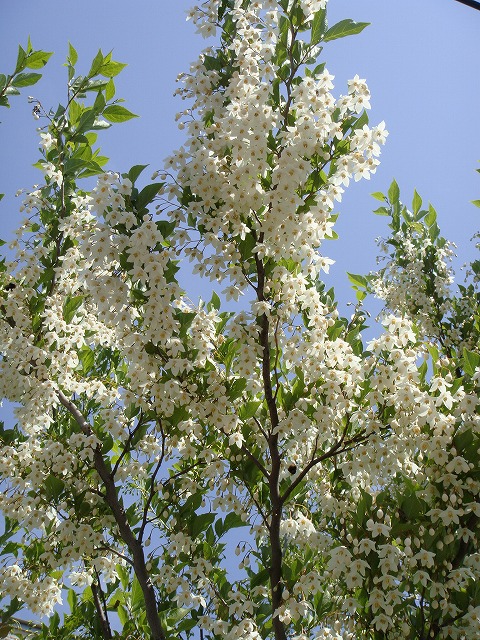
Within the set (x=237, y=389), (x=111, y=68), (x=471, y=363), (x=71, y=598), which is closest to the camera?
(x=237, y=389)

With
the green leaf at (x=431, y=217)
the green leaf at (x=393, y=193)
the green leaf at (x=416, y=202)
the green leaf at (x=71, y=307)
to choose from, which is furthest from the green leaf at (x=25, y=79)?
the green leaf at (x=431, y=217)

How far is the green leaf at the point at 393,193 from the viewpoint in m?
6.51

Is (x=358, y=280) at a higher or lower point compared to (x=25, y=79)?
lower

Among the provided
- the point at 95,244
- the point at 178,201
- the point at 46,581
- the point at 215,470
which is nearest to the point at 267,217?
the point at 178,201

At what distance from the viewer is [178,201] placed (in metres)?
3.85

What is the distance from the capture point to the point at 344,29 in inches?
151

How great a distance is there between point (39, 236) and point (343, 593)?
2.75 m

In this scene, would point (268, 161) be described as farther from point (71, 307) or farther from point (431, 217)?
point (431, 217)

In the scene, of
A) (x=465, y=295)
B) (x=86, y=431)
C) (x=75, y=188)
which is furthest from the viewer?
(x=465, y=295)

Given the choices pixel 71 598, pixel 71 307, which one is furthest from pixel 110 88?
pixel 71 598

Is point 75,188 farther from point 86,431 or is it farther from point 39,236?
point 86,431

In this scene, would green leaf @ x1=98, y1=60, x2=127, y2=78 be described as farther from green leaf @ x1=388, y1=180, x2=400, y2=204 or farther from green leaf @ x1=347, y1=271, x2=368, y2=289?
green leaf @ x1=388, y1=180, x2=400, y2=204

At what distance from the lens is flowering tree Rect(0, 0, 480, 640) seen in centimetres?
350

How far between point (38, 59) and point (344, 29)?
181 centimetres
